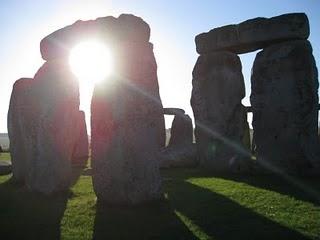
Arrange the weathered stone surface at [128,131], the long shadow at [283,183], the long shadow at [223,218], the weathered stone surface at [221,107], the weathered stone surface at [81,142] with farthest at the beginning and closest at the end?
the weathered stone surface at [81,142]
the weathered stone surface at [221,107]
the long shadow at [283,183]
the weathered stone surface at [128,131]
the long shadow at [223,218]

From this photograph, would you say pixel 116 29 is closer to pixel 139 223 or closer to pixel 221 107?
pixel 139 223

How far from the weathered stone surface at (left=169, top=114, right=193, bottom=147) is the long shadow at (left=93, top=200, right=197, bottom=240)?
1068 cm

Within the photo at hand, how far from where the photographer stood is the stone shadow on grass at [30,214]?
26.0ft

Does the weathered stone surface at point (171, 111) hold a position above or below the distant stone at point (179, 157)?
above

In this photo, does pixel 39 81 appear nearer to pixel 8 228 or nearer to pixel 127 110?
pixel 127 110

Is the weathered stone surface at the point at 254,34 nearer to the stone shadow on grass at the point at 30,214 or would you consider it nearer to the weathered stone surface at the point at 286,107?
the weathered stone surface at the point at 286,107

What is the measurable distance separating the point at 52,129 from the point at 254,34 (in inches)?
313

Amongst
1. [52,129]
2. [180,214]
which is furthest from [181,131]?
[180,214]

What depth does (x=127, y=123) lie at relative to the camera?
9.75 metres

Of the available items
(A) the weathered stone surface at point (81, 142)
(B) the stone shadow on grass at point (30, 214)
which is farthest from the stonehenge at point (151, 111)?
(A) the weathered stone surface at point (81, 142)

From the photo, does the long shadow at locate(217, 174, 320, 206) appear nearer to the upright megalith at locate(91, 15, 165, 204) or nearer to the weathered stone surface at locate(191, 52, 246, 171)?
the weathered stone surface at locate(191, 52, 246, 171)

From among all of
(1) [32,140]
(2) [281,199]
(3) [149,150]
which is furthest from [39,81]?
(2) [281,199]

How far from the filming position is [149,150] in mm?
9852

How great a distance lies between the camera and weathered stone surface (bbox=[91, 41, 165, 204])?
972 centimetres
